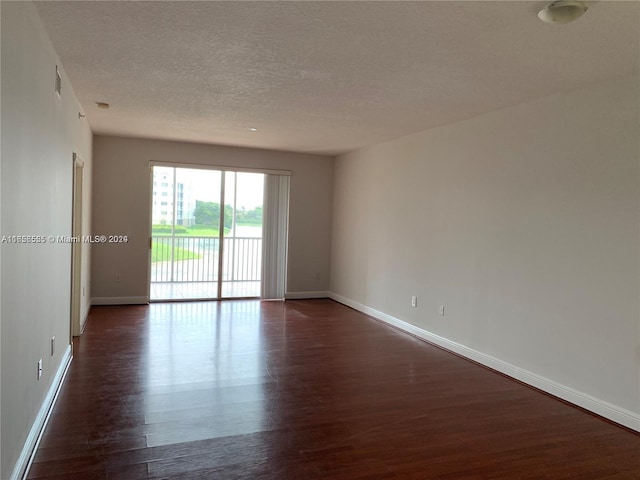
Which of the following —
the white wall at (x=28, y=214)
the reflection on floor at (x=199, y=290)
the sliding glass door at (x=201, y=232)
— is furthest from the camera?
the sliding glass door at (x=201, y=232)

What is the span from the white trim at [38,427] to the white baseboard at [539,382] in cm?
349

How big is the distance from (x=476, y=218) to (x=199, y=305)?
407 cm

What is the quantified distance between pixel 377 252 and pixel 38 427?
434cm

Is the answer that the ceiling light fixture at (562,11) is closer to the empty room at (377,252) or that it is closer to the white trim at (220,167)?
the empty room at (377,252)

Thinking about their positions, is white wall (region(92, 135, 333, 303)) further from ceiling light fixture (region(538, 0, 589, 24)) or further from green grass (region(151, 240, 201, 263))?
ceiling light fixture (region(538, 0, 589, 24))

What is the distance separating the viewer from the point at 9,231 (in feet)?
6.16

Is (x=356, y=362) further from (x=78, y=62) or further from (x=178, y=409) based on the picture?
(x=78, y=62)

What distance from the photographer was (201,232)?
8.11 meters

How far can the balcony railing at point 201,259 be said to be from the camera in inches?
317

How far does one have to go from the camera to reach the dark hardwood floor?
2334 millimetres

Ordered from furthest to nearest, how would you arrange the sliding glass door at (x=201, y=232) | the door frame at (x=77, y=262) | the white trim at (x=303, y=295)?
1. the sliding glass door at (x=201, y=232)
2. the white trim at (x=303, y=295)
3. the door frame at (x=77, y=262)

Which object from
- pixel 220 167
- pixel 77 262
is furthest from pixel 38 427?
pixel 220 167

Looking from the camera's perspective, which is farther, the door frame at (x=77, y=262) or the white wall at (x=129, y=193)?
the white wall at (x=129, y=193)

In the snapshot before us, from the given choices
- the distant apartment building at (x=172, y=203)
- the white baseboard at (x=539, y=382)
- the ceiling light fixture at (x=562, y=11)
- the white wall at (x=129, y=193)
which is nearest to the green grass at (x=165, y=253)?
the distant apartment building at (x=172, y=203)
